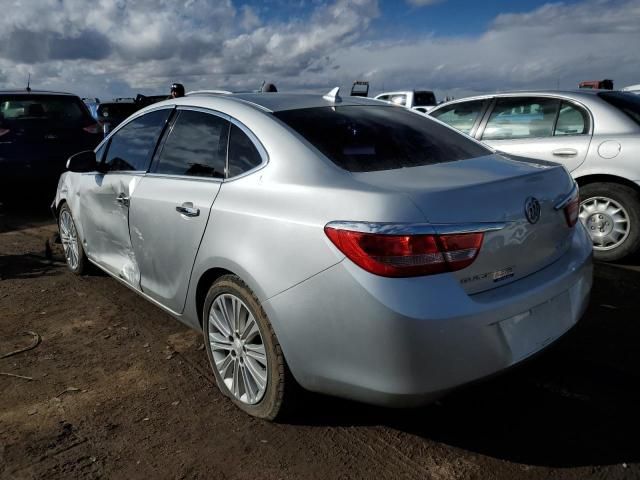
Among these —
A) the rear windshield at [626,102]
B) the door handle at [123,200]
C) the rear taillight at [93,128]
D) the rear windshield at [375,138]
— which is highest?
the rear windshield at [626,102]

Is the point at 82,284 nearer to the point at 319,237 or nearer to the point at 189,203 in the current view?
the point at 189,203

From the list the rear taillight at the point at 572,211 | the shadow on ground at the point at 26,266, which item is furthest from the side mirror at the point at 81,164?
the rear taillight at the point at 572,211

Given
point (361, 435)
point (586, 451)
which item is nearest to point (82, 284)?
point (361, 435)

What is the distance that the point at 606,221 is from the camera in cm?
495

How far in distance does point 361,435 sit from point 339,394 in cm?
42

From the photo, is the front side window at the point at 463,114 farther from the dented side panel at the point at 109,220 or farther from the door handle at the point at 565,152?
the dented side panel at the point at 109,220

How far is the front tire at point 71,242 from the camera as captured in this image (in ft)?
15.1

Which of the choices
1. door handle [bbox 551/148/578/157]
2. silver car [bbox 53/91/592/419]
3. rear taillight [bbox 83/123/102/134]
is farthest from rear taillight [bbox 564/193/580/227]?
rear taillight [bbox 83/123/102/134]

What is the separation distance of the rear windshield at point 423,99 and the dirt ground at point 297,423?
1654cm

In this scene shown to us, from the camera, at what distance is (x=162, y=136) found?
3.36 m

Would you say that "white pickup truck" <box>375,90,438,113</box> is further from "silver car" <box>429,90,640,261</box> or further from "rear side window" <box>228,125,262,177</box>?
"rear side window" <box>228,125,262,177</box>

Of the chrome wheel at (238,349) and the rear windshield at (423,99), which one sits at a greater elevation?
the rear windshield at (423,99)

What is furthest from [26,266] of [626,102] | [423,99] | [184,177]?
[423,99]

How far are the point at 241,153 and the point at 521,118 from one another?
12.7 ft
